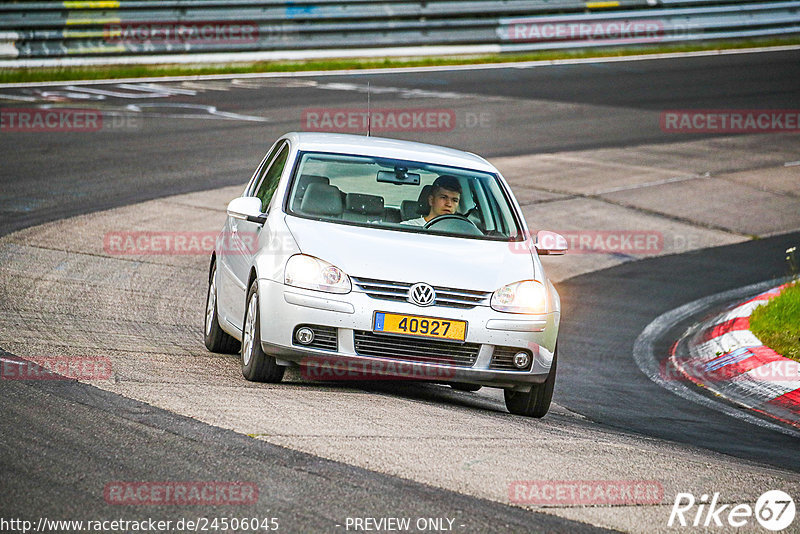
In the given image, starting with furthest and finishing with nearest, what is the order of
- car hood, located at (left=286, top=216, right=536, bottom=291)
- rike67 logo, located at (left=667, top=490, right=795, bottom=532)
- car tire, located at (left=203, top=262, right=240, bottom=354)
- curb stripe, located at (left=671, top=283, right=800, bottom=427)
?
curb stripe, located at (left=671, top=283, right=800, bottom=427) → car tire, located at (left=203, top=262, right=240, bottom=354) → car hood, located at (left=286, top=216, right=536, bottom=291) → rike67 logo, located at (left=667, top=490, right=795, bottom=532)

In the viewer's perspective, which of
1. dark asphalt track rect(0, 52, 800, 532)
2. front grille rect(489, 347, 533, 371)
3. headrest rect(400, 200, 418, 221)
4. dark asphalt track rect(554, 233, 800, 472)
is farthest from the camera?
headrest rect(400, 200, 418, 221)

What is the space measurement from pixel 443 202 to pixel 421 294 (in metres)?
1.34

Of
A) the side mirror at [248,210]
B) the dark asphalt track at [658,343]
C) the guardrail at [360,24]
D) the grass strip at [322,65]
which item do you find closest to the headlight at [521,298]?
the dark asphalt track at [658,343]

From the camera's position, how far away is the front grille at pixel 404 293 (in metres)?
7.09

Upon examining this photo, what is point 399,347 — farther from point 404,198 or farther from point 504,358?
point 404,198

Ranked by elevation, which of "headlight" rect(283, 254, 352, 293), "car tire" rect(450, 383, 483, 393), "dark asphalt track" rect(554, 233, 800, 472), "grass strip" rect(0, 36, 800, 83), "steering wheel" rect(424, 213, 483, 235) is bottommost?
"dark asphalt track" rect(554, 233, 800, 472)

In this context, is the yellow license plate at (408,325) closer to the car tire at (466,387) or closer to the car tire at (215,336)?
the car tire at (466,387)

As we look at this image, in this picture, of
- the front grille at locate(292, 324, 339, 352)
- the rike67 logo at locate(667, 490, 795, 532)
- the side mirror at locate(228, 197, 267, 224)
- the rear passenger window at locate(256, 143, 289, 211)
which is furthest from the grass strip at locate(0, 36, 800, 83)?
the rike67 logo at locate(667, 490, 795, 532)

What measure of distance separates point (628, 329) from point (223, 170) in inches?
A: 278

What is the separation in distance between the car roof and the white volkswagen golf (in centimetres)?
3

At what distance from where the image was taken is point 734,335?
33.7ft

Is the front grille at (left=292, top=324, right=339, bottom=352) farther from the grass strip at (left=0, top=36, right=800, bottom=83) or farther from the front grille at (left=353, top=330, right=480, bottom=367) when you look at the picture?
the grass strip at (left=0, top=36, right=800, bottom=83)

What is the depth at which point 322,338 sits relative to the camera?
7117 mm

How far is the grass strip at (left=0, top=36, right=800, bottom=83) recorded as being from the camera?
23375mm
